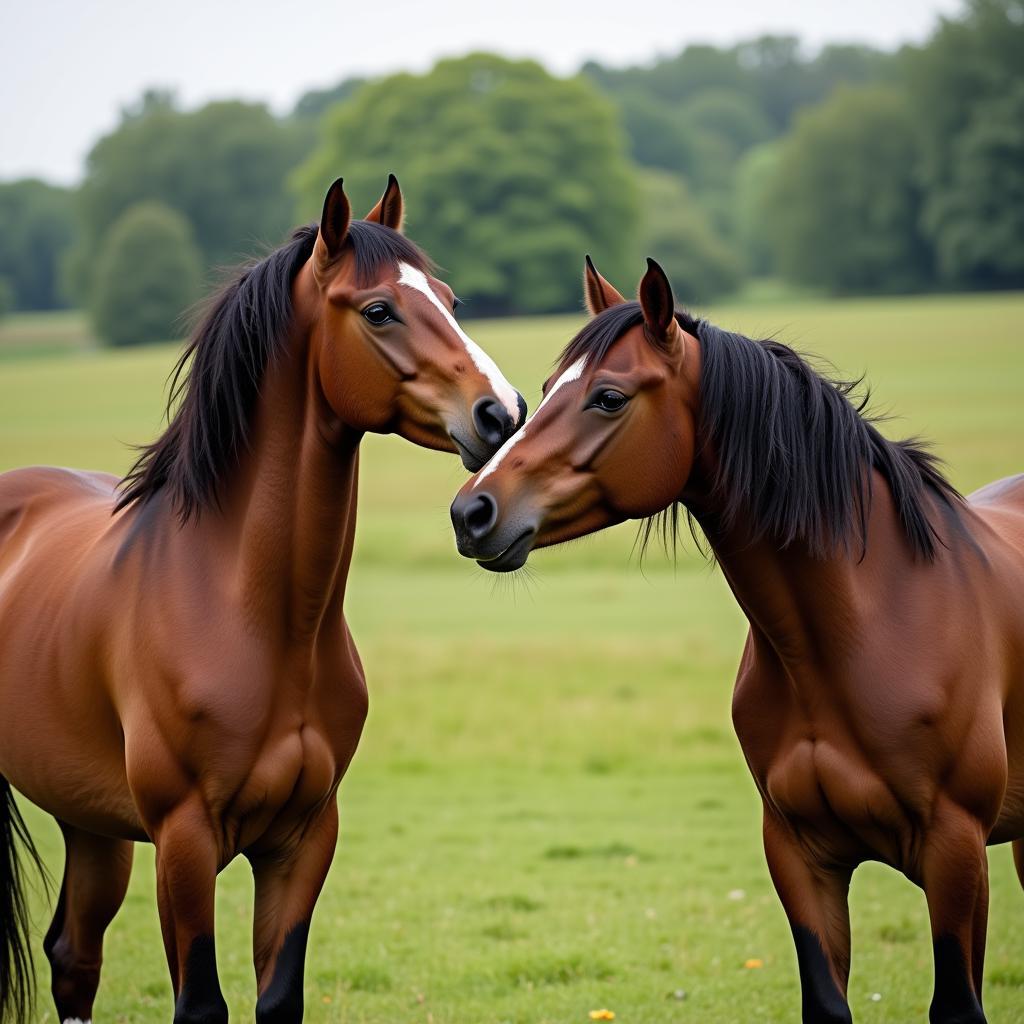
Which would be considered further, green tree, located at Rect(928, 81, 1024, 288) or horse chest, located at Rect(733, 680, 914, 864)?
green tree, located at Rect(928, 81, 1024, 288)

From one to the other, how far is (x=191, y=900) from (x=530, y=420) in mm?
1660

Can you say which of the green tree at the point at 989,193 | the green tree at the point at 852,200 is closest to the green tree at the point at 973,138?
the green tree at the point at 989,193

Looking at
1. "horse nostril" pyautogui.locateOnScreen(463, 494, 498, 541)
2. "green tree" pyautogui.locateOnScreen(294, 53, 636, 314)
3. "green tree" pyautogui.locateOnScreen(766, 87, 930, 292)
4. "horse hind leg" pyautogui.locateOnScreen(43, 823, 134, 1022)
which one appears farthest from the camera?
"green tree" pyautogui.locateOnScreen(294, 53, 636, 314)

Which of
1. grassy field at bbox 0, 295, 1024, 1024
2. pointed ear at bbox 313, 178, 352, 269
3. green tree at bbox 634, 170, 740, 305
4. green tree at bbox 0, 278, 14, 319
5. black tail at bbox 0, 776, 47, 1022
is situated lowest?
grassy field at bbox 0, 295, 1024, 1024

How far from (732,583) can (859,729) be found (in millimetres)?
543

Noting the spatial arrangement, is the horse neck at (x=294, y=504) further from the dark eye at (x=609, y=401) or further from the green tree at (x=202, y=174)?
the green tree at (x=202, y=174)

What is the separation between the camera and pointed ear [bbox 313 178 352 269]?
374cm

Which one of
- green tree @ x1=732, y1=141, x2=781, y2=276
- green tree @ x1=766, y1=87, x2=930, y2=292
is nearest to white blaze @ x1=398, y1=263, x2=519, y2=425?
green tree @ x1=766, y1=87, x2=930, y2=292

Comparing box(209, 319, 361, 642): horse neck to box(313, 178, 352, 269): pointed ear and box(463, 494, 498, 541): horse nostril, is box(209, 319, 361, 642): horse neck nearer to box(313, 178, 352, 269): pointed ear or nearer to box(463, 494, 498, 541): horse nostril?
box(313, 178, 352, 269): pointed ear

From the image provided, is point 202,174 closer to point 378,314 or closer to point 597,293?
→ point 597,293

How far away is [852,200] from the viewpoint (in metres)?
59.1

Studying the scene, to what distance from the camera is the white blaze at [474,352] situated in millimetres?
3736

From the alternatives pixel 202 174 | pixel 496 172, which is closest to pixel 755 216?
pixel 496 172

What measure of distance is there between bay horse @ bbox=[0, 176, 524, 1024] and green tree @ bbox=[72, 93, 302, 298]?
6587 centimetres
